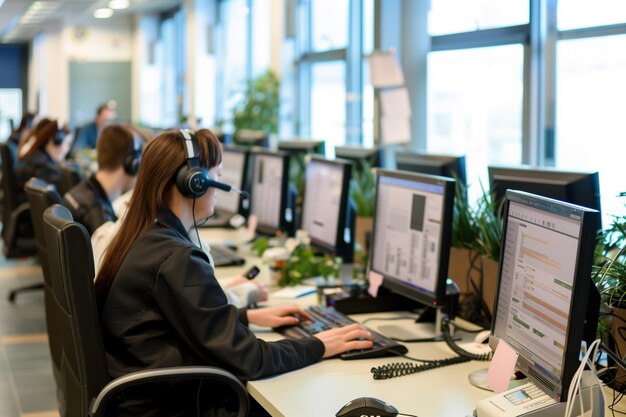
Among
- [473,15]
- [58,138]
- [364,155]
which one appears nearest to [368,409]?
[364,155]

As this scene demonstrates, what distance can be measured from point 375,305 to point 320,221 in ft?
2.02

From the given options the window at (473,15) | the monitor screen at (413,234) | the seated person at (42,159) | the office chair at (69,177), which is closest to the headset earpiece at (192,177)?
the monitor screen at (413,234)

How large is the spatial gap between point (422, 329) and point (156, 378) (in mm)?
888

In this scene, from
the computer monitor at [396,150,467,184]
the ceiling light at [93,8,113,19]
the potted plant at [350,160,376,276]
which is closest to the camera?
the computer monitor at [396,150,467,184]

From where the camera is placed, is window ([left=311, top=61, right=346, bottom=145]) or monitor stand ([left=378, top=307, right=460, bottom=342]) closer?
monitor stand ([left=378, top=307, right=460, bottom=342])

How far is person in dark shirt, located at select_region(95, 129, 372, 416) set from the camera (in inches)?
73.4

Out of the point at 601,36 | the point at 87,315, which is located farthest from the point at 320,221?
the point at 601,36

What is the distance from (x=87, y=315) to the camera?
1.85 meters

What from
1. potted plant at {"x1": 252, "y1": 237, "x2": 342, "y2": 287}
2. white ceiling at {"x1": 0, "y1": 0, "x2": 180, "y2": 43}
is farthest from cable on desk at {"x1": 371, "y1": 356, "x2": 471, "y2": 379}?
white ceiling at {"x1": 0, "y1": 0, "x2": 180, "y2": 43}

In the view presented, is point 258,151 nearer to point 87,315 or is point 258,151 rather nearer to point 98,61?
point 87,315

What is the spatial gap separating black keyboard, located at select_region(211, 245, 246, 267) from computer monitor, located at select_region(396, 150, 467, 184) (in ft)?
2.77

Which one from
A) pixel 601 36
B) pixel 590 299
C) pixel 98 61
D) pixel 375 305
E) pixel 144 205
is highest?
pixel 98 61

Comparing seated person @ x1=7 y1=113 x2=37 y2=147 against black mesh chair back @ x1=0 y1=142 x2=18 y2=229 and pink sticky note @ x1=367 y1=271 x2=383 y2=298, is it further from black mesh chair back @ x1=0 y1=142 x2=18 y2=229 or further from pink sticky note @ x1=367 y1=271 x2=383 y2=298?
pink sticky note @ x1=367 y1=271 x2=383 y2=298

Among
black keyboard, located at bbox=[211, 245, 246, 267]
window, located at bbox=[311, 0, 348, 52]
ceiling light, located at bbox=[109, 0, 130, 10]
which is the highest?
ceiling light, located at bbox=[109, 0, 130, 10]
